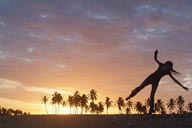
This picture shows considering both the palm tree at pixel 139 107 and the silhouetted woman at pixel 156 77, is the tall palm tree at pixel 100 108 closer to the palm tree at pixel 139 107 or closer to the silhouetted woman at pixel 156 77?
the palm tree at pixel 139 107

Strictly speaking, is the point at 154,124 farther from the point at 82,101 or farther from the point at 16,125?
the point at 82,101

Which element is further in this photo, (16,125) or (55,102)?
(55,102)

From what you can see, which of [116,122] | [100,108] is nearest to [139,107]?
[100,108]

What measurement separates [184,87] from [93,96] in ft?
412

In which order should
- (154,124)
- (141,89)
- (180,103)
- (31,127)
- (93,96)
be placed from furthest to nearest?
(93,96) → (180,103) → (31,127) → (141,89) → (154,124)

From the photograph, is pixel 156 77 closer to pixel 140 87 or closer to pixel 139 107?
pixel 140 87

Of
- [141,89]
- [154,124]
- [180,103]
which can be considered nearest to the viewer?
[154,124]

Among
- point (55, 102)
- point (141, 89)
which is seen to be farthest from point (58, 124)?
point (55, 102)

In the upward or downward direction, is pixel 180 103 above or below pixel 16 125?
above

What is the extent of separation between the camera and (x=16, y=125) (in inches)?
1548

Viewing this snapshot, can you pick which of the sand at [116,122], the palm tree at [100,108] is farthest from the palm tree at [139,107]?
the sand at [116,122]

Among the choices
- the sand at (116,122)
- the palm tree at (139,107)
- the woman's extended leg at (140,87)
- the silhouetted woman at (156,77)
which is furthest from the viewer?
the palm tree at (139,107)

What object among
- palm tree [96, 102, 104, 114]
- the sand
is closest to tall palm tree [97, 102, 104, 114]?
palm tree [96, 102, 104, 114]

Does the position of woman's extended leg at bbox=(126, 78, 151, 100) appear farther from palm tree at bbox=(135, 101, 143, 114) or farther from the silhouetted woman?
palm tree at bbox=(135, 101, 143, 114)
